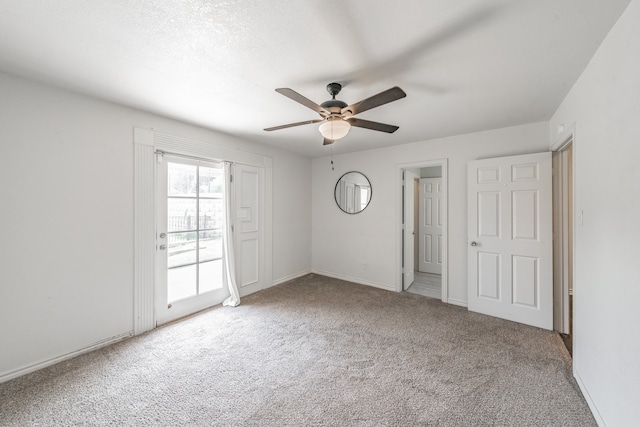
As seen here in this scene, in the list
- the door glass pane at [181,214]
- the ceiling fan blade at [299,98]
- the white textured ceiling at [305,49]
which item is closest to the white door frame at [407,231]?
the white textured ceiling at [305,49]

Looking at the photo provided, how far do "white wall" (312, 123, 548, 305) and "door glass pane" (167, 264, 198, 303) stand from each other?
2363 millimetres

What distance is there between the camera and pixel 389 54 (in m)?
1.60

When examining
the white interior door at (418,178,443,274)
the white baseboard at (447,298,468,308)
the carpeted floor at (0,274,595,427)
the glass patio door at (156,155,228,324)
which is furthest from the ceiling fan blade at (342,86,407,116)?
the white interior door at (418,178,443,274)

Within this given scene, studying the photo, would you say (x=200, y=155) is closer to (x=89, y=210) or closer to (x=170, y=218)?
(x=170, y=218)

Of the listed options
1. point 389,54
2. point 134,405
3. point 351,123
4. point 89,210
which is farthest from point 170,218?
point 389,54

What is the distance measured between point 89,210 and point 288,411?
8.03 feet

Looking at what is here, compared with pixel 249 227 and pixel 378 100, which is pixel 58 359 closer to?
pixel 249 227

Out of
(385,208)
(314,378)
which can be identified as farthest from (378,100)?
(385,208)

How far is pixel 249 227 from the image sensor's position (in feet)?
12.3

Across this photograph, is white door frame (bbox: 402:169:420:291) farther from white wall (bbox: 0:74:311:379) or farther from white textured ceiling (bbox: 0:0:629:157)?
white wall (bbox: 0:74:311:379)

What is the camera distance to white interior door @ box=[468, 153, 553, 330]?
271 centimetres

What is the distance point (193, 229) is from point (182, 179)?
64 centimetres

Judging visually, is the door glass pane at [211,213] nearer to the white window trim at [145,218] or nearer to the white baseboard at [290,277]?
the white window trim at [145,218]

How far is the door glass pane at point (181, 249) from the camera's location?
287cm
